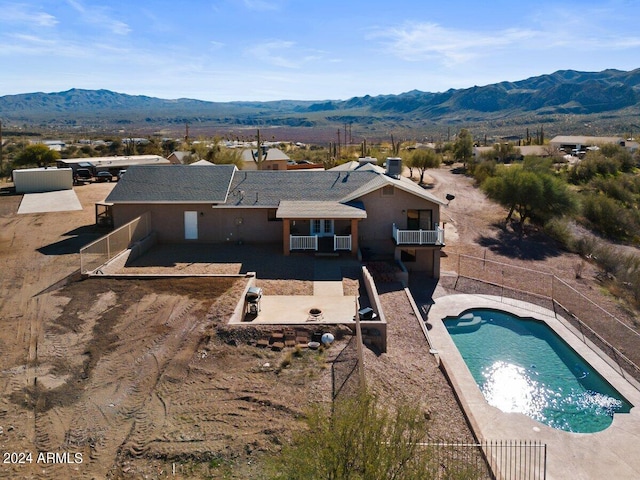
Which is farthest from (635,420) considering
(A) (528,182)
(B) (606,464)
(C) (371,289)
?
(A) (528,182)

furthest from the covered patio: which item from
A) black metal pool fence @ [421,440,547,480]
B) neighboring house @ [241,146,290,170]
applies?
neighboring house @ [241,146,290,170]

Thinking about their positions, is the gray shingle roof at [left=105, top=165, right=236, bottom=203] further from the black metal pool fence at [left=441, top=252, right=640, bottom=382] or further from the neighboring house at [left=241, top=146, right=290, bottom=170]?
the neighboring house at [left=241, top=146, right=290, bottom=170]

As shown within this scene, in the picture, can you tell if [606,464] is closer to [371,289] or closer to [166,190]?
[371,289]

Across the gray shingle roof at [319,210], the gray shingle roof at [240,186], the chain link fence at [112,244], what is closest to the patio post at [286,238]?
the gray shingle roof at [319,210]

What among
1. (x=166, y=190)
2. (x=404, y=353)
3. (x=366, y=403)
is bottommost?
(x=404, y=353)

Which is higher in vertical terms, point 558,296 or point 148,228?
point 148,228
